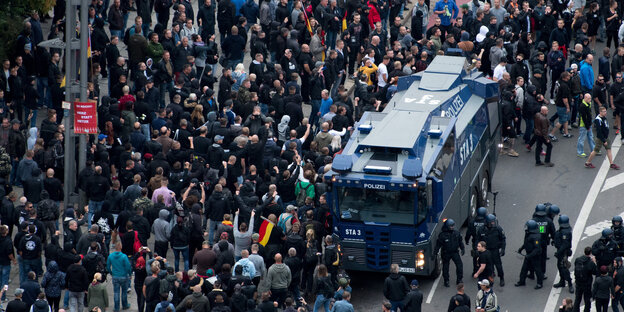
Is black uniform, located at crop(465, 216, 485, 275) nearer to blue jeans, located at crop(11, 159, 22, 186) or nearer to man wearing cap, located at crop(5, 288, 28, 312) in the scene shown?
man wearing cap, located at crop(5, 288, 28, 312)

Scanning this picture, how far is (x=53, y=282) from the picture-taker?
1029 inches

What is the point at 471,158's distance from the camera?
3006 centimetres

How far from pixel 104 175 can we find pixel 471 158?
8.17m

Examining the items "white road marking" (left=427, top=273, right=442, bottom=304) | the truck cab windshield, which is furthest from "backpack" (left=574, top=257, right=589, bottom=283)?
the truck cab windshield

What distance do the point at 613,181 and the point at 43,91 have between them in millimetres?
14800

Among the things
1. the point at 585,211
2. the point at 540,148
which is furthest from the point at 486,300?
the point at 540,148

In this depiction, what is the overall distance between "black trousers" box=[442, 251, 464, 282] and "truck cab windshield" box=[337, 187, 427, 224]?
1.26 m

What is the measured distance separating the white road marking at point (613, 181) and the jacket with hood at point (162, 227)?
450 inches

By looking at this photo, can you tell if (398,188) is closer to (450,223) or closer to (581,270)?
(450,223)

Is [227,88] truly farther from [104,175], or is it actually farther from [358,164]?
[358,164]

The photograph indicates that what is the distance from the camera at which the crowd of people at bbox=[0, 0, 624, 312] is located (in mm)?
26453

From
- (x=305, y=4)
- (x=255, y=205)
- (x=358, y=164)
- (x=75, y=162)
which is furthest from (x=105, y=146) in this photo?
(x=305, y=4)

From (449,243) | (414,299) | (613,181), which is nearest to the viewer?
(414,299)

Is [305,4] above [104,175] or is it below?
above
